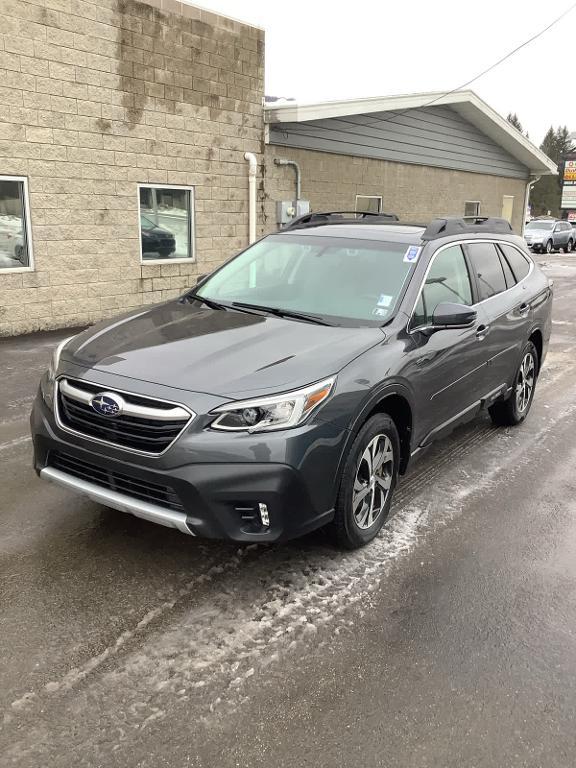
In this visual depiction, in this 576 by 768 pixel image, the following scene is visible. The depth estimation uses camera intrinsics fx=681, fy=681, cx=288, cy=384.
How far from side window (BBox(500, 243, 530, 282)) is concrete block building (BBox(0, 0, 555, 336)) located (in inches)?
262

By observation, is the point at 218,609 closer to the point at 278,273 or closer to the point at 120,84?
the point at 278,273

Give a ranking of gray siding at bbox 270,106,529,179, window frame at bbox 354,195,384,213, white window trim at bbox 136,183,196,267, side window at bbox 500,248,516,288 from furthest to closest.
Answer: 1. window frame at bbox 354,195,384,213
2. gray siding at bbox 270,106,529,179
3. white window trim at bbox 136,183,196,267
4. side window at bbox 500,248,516,288

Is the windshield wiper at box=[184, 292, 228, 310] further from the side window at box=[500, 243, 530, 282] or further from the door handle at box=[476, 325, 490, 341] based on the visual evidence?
the side window at box=[500, 243, 530, 282]

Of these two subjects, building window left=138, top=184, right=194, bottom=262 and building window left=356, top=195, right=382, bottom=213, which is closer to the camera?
building window left=138, top=184, right=194, bottom=262

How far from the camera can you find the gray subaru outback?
10.1 ft

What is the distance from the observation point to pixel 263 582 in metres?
3.42

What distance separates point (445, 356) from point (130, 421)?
6.96ft

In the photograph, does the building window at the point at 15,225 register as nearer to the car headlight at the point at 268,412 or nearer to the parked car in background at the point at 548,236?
the car headlight at the point at 268,412

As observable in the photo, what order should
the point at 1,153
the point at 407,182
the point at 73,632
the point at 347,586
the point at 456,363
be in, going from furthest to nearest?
the point at 407,182 → the point at 1,153 → the point at 456,363 → the point at 347,586 → the point at 73,632

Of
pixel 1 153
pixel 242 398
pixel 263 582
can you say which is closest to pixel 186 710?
pixel 263 582

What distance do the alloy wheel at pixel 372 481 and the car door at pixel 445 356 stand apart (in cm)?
37

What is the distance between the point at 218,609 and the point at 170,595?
0.85 feet

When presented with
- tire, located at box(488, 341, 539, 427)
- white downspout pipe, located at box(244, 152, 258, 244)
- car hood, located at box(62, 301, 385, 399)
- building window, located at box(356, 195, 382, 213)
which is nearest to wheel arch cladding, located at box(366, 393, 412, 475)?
car hood, located at box(62, 301, 385, 399)

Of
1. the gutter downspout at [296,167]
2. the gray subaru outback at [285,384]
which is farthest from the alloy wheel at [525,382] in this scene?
the gutter downspout at [296,167]
